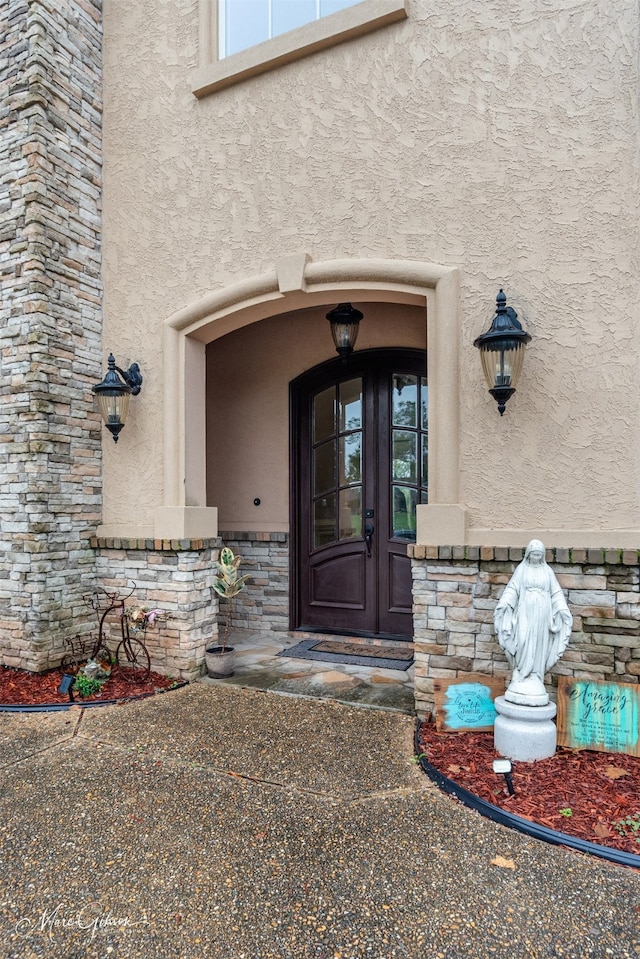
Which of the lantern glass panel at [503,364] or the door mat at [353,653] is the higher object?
the lantern glass panel at [503,364]

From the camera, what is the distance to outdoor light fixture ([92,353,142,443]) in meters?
4.59

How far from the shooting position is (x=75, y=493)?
4754 millimetres

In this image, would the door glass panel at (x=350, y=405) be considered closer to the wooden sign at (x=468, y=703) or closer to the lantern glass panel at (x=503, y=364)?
the lantern glass panel at (x=503, y=364)

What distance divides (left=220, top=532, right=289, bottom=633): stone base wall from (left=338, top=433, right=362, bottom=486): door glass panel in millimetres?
815

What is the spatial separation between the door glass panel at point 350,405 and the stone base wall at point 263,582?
1.24m

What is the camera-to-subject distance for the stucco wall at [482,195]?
3.35 m

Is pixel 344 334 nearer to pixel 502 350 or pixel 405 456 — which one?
pixel 405 456

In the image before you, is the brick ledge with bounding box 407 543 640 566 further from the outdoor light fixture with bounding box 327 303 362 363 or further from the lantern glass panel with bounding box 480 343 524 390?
the outdoor light fixture with bounding box 327 303 362 363

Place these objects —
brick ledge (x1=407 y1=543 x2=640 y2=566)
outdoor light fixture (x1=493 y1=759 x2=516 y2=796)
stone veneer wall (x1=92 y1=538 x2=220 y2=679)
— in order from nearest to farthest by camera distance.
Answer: outdoor light fixture (x1=493 y1=759 x2=516 y2=796) < brick ledge (x1=407 y1=543 x2=640 y2=566) < stone veneer wall (x1=92 y1=538 x2=220 y2=679)

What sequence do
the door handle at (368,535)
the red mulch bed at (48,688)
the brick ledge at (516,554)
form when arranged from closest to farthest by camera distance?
the brick ledge at (516,554)
the red mulch bed at (48,688)
the door handle at (368,535)

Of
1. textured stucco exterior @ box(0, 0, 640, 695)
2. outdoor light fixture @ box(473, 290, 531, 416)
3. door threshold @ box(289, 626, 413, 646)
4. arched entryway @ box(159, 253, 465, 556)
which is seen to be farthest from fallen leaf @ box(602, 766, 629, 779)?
door threshold @ box(289, 626, 413, 646)

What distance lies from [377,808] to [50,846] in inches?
54.3

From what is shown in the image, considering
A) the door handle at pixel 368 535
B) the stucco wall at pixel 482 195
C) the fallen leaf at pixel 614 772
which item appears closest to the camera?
the fallen leaf at pixel 614 772

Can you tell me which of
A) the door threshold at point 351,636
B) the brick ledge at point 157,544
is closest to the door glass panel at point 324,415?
the brick ledge at point 157,544
